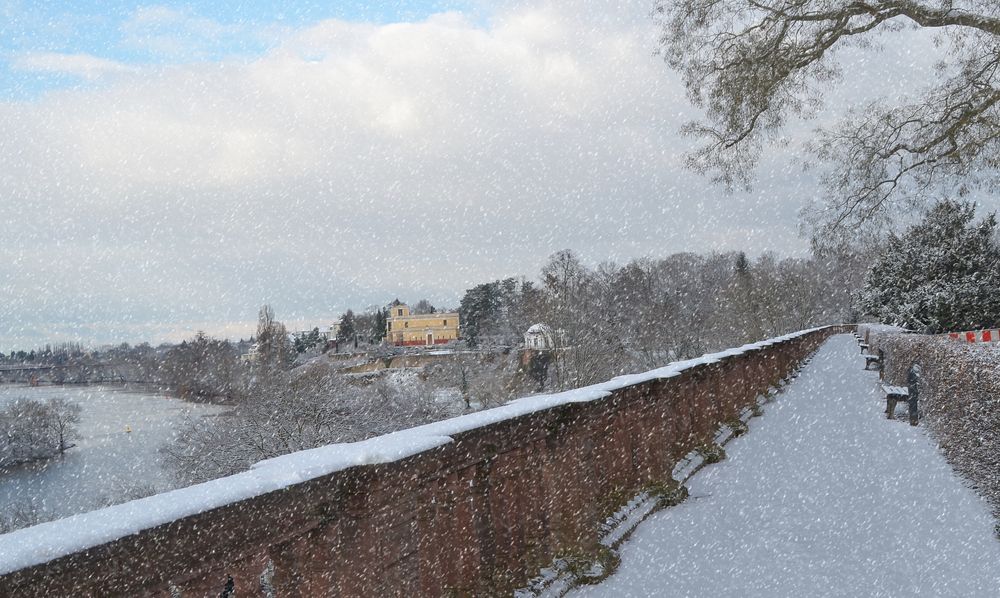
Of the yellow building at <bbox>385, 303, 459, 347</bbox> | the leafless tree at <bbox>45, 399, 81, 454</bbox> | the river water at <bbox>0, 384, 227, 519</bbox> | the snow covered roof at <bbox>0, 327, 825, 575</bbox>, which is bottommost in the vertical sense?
the river water at <bbox>0, 384, 227, 519</bbox>

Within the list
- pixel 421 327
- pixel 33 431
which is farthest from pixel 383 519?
pixel 421 327

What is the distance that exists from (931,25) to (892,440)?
25.9ft

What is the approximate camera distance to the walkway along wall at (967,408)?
258 inches

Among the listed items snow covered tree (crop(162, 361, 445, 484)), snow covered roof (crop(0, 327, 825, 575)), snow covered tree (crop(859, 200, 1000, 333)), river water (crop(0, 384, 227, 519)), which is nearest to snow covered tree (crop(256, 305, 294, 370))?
river water (crop(0, 384, 227, 519))

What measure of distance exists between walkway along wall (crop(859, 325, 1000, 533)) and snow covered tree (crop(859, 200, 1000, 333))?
603 inches

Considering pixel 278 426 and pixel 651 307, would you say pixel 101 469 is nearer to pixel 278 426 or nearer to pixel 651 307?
pixel 278 426

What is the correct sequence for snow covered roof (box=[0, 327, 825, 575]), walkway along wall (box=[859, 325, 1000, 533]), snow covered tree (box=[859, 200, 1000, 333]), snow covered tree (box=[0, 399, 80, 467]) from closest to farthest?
snow covered roof (box=[0, 327, 825, 575]) < walkway along wall (box=[859, 325, 1000, 533]) < snow covered tree (box=[859, 200, 1000, 333]) < snow covered tree (box=[0, 399, 80, 467])

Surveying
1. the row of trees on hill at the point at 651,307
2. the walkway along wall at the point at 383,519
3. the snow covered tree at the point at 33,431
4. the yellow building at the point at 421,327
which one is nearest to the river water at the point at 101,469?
the snow covered tree at the point at 33,431

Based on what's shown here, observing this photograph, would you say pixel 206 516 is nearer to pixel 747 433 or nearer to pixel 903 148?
pixel 747 433

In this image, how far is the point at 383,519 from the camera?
3.07 m

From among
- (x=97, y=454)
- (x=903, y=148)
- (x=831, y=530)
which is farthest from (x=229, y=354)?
(x=831, y=530)

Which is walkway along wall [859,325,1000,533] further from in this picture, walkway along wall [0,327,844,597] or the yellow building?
the yellow building

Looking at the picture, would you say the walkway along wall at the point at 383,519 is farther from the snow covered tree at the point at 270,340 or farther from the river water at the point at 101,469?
the snow covered tree at the point at 270,340

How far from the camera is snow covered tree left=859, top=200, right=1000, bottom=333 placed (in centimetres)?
2536
